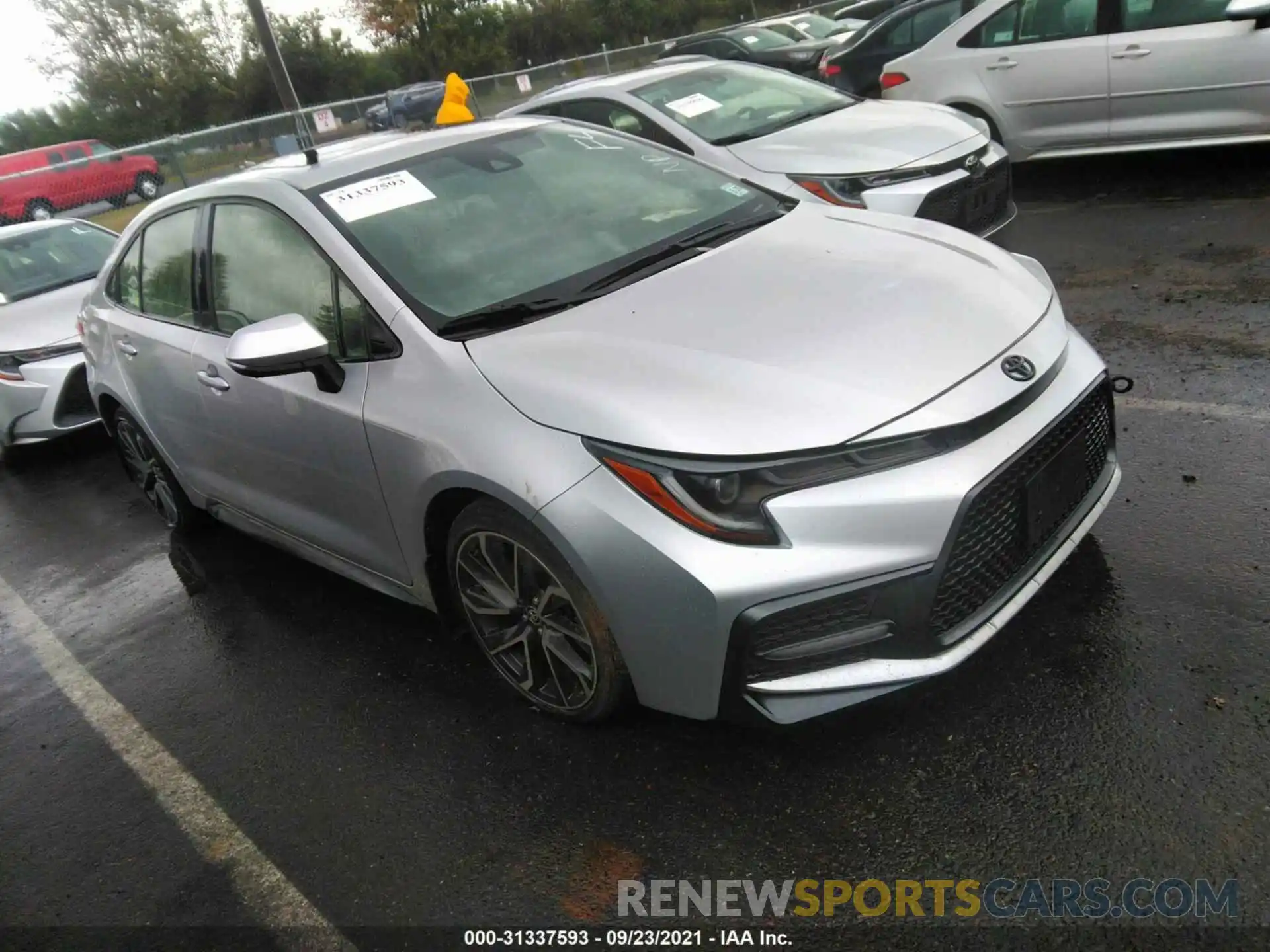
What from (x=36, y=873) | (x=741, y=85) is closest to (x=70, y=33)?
(x=741, y=85)

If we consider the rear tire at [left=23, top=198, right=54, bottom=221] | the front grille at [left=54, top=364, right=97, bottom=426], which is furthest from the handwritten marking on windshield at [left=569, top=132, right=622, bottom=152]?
the rear tire at [left=23, top=198, right=54, bottom=221]

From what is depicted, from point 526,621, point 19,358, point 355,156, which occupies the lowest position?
point 526,621

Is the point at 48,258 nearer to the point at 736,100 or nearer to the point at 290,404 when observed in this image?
the point at 736,100

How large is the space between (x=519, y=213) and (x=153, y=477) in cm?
286

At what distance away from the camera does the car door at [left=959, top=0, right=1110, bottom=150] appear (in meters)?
7.08

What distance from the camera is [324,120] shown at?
757 inches

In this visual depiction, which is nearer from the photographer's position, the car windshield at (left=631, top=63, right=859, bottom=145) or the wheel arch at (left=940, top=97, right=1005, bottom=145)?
the car windshield at (left=631, top=63, right=859, bottom=145)

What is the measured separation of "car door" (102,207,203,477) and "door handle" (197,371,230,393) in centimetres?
9

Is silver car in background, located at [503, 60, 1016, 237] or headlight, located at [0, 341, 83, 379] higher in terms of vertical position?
silver car in background, located at [503, 60, 1016, 237]

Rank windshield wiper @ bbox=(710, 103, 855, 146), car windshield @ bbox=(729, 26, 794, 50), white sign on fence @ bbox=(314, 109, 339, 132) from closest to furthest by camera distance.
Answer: windshield wiper @ bbox=(710, 103, 855, 146) < car windshield @ bbox=(729, 26, 794, 50) < white sign on fence @ bbox=(314, 109, 339, 132)

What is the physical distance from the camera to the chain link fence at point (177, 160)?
16875 mm

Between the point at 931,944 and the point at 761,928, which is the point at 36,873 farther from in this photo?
the point at 931,944

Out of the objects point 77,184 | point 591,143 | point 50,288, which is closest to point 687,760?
point 591,143

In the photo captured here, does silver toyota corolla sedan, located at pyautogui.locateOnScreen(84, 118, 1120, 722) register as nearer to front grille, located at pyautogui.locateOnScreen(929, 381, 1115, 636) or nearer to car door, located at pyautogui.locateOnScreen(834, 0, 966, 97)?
front grille, located at pyautogui.locateOnScreen(929, 381, 1115, 636)
